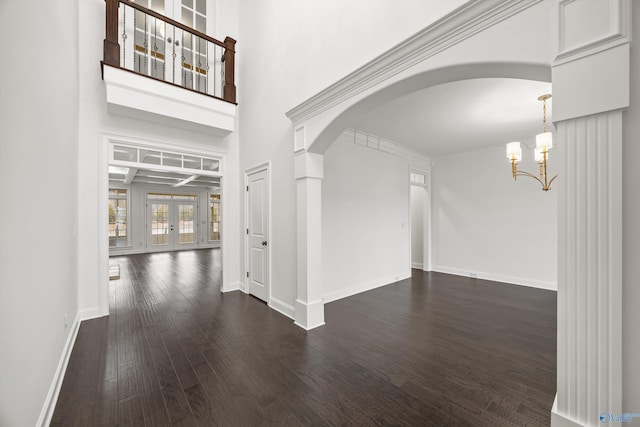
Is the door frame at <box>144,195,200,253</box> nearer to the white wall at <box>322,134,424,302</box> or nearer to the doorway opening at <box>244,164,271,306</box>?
the doorway opening at <box>244,164,271,306</box>

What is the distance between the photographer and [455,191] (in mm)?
6059

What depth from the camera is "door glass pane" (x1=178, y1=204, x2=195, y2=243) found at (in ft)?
36.4

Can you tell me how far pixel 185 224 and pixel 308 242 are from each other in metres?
9.91

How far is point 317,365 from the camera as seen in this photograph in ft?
7.73

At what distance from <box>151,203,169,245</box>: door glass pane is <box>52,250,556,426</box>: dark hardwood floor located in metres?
7.20

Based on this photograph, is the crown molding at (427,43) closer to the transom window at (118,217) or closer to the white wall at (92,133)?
the white wall at (92,133)

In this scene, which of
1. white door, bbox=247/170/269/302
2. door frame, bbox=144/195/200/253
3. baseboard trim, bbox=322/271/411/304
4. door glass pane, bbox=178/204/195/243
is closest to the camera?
white door, bbox=247/170/269/302

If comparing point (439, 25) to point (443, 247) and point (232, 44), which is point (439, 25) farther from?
point (443, 247)

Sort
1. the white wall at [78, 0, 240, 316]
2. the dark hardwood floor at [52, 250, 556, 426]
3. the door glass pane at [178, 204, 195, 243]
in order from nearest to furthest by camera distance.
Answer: the dark hardwood floor at [52, 250, 556, 426] → the white wall at [78, 0, 240, 316] → the door glass pane at [178, 204, 195, 243]

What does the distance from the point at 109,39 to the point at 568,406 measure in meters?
5.60

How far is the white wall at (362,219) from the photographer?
13.9 feet

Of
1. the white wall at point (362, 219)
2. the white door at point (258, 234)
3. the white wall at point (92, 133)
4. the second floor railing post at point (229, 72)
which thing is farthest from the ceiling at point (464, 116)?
the white wall at point (92, 133)

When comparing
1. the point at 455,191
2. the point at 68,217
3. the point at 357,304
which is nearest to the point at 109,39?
the point at 68,217

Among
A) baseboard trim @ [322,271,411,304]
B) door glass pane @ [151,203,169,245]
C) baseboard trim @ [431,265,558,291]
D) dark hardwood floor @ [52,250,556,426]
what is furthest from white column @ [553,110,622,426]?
door glass pane @ [151,203,169,245]
